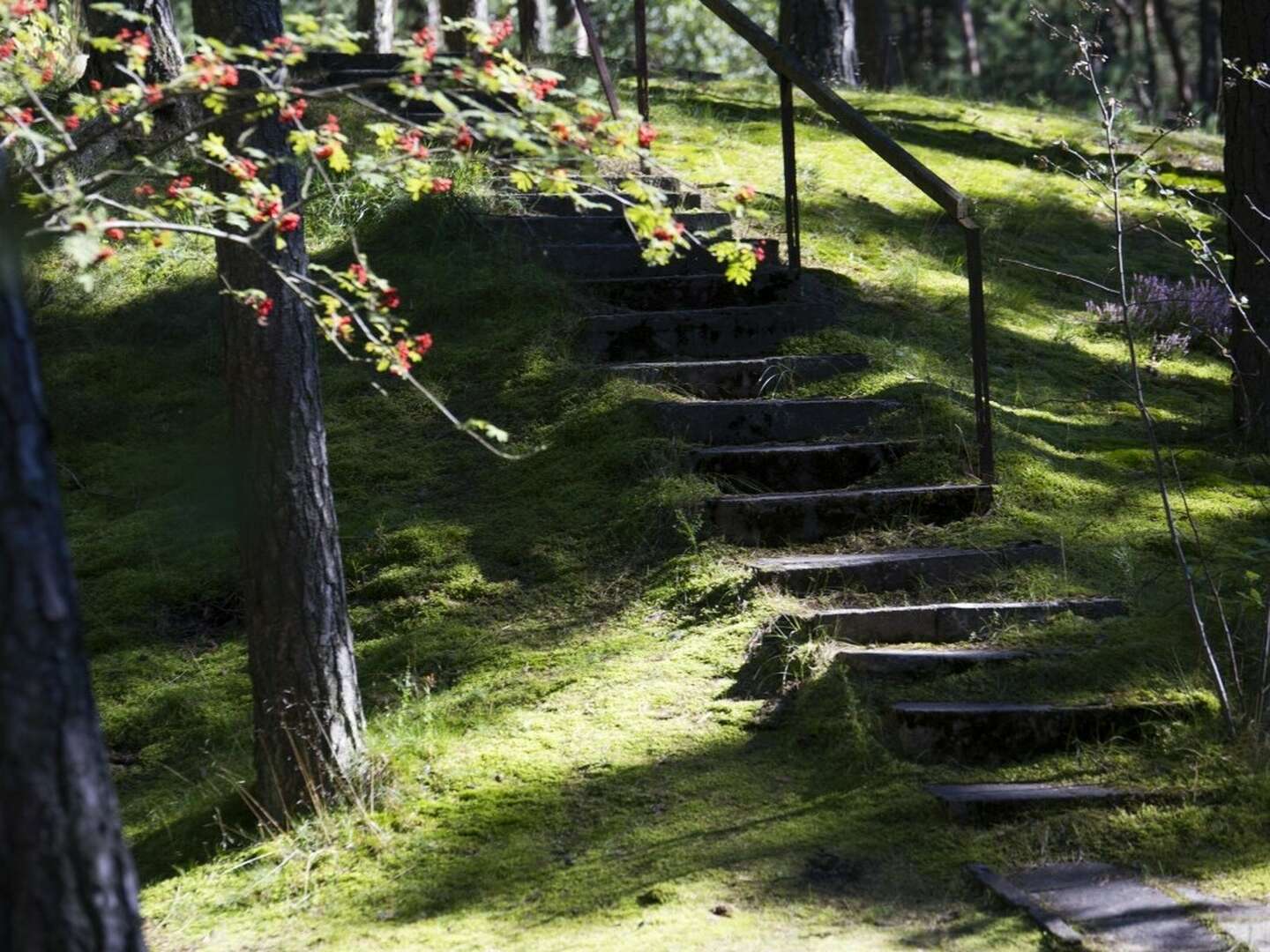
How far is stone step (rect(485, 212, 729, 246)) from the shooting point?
7.80 meters

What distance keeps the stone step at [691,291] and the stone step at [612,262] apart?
8.8 inches

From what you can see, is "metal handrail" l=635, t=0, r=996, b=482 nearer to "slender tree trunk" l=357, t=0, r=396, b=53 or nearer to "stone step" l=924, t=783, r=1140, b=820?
"stone step" l=924, t=783, r=1140, b=820

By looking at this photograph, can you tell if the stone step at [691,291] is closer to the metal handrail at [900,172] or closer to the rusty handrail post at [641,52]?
the metal handrail at [900,172]

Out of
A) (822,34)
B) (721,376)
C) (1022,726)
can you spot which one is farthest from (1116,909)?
(822,34)

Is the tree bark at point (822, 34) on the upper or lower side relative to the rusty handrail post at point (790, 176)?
upper

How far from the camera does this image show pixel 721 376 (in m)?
6.58

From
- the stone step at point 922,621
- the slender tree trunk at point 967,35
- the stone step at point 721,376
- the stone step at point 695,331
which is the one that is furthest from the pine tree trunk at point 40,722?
the slender tree trunk at point 967,35

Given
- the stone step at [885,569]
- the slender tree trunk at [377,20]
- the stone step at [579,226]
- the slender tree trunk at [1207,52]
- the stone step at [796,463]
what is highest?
the slender tree trunk at [1207,52]

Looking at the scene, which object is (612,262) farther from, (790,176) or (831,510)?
(831,510)

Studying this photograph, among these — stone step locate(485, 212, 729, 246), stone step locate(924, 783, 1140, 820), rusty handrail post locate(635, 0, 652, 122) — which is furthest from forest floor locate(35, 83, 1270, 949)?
rusty handrail post locate(635, 0, 652, 122)

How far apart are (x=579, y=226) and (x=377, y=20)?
6.90 metres

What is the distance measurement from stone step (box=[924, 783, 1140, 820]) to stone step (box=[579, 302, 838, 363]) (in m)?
3.26

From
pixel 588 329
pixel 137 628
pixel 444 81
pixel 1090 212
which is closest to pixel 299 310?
pixel 444 81

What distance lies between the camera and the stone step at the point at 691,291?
7219mm
